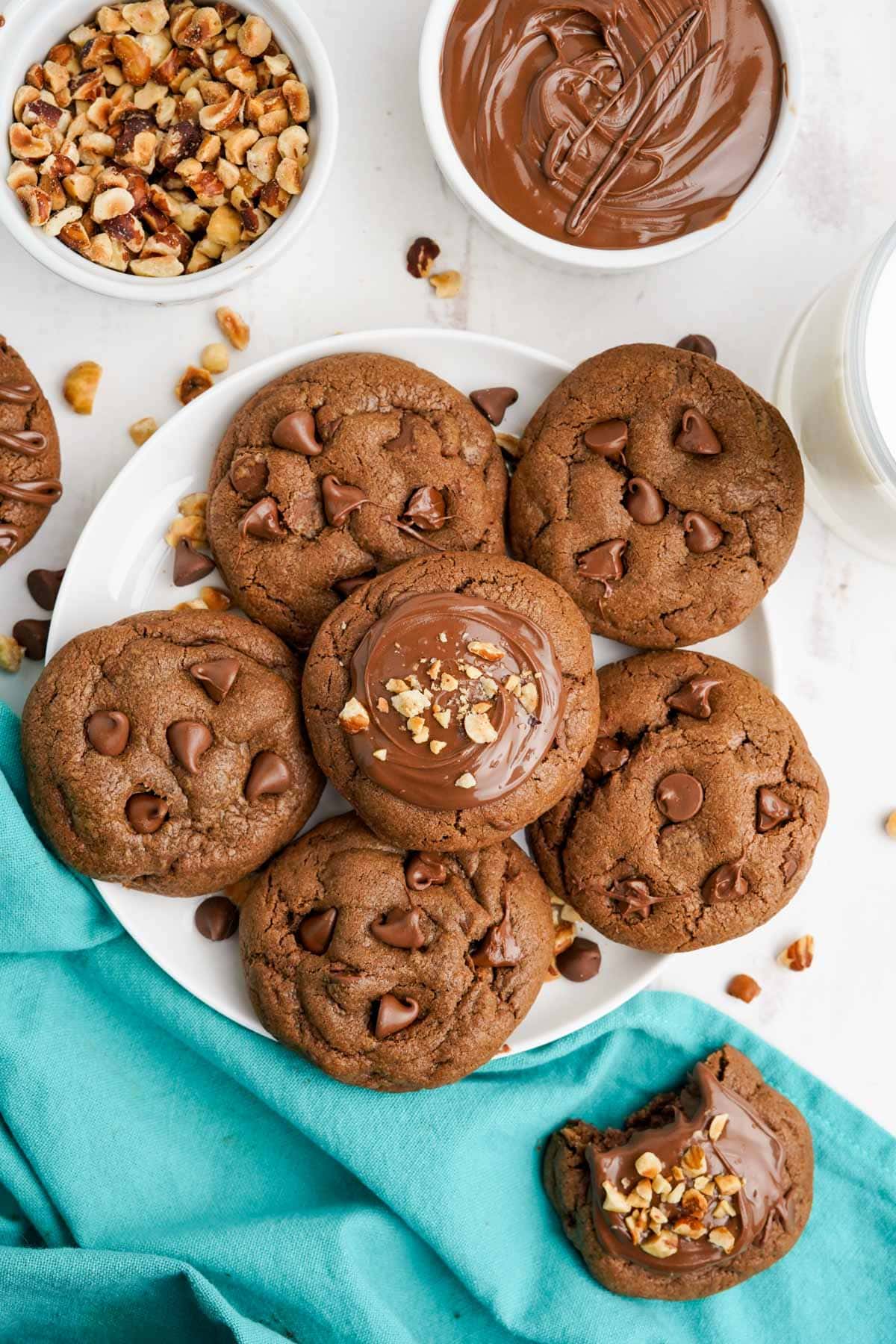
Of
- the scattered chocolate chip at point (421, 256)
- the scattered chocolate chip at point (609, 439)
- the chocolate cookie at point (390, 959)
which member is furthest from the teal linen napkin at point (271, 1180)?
the scattered chocolate chip at point (421, 256)

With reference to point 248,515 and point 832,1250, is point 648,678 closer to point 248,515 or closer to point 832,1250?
point 248,515

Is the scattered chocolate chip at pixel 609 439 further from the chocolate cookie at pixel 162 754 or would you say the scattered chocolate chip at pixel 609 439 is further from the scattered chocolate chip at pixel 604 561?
the chocolate cookie at pixel 162 754

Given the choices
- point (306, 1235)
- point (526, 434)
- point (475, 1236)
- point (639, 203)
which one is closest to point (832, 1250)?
point (475, 1236)

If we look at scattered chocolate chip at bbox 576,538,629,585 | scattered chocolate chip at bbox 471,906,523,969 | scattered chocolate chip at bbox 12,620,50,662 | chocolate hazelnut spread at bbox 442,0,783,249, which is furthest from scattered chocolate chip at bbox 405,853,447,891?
chocolate hazelnut spread at bbox 442,0,783,249

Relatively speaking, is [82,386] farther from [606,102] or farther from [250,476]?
[606,102]

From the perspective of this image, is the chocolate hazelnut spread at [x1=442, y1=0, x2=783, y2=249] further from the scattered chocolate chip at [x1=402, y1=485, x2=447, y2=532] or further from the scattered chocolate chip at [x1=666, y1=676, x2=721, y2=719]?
the scattered chocolate chip at [x1=666, y1=676, x2=721, y2=719]

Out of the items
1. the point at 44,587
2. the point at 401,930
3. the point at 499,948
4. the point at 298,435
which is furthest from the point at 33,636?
the point at 499,948

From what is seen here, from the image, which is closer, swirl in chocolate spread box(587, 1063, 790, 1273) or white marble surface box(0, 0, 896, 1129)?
swirl in chocolate spread box(587, 1063, 790, 1273)
